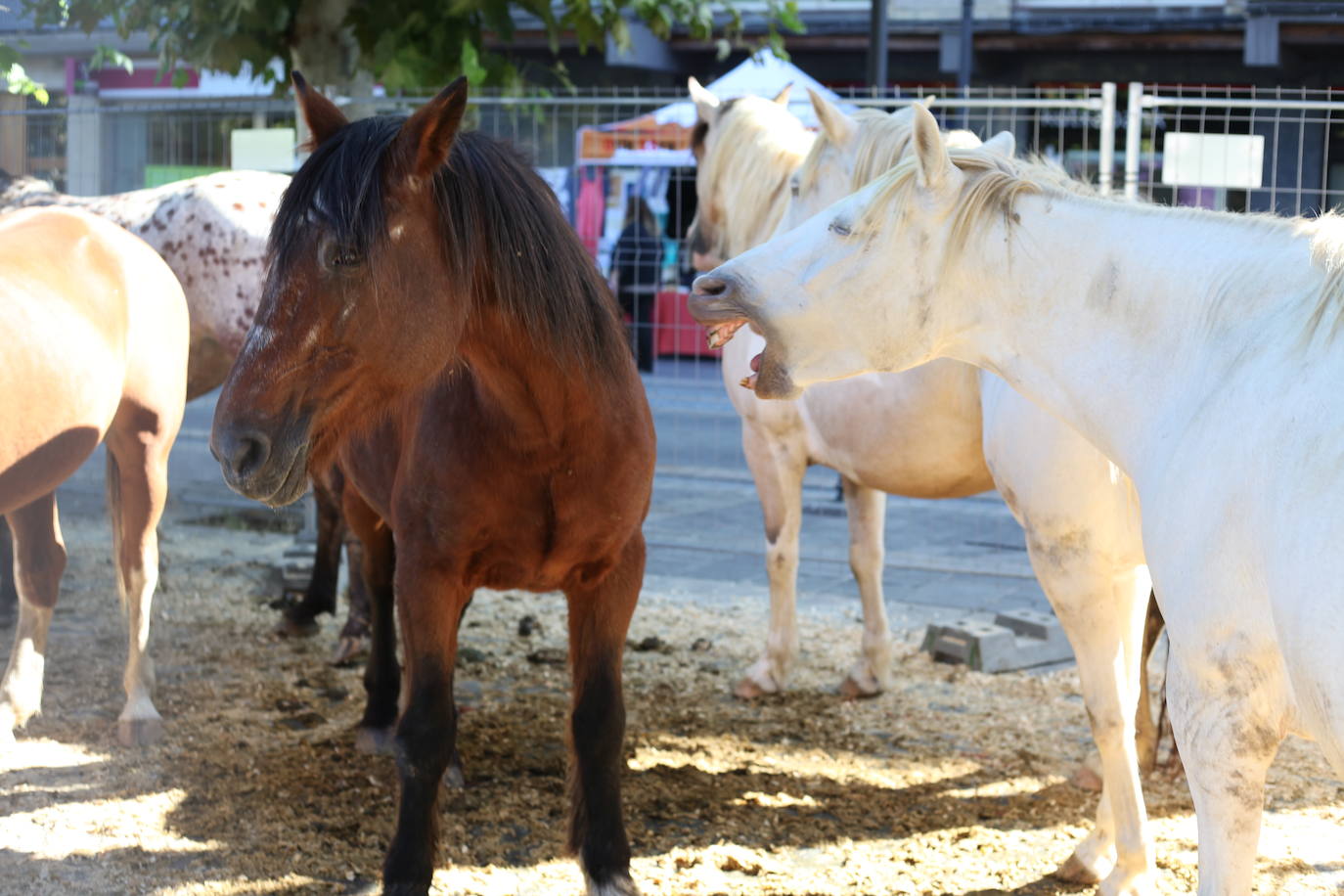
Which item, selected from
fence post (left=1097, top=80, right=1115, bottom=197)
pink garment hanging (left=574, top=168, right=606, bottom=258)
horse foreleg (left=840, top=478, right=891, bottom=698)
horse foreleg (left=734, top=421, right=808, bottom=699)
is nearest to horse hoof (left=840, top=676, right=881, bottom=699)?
horse foreleg (left=840, top=478, right=891, bottom=698)

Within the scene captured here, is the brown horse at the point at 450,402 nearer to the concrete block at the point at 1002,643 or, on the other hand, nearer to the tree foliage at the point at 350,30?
the concrete block at the point at 1002,643

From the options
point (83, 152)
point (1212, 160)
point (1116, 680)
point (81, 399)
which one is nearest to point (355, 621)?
point (81, 399)

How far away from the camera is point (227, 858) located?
3330mm

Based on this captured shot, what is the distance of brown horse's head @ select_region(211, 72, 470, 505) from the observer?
8.16ft

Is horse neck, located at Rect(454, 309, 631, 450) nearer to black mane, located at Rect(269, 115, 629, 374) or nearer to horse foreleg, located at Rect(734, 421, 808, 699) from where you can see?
black mane, located at Rect(269, 115, 629, 374)

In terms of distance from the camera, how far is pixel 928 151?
2217 millimetres

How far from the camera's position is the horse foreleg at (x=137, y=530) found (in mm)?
4059

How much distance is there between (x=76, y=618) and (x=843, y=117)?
3.91 meters

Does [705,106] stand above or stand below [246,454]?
above

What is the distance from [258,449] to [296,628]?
10.9ft

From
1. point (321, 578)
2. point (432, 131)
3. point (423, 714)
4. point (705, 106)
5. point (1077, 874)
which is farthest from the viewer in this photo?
point (321, 578)

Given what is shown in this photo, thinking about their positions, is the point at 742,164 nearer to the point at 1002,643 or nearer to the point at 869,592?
the point at 869,592

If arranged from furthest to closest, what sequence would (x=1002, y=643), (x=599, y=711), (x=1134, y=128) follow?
(x=1134, y=128) → (x=1002, y=643) → (x=599, y=711)

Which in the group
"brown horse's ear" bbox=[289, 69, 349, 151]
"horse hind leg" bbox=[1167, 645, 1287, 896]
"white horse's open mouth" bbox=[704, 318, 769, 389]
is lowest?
"horse hind leg" bbox=[1167, 645, 1287, 896]
